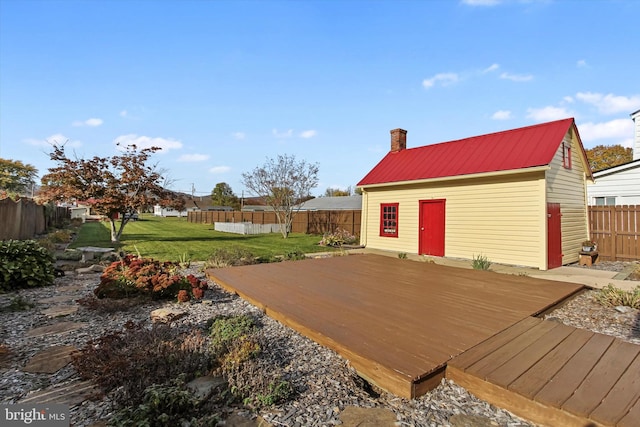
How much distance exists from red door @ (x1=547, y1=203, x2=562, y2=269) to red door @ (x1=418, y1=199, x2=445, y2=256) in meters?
2.78

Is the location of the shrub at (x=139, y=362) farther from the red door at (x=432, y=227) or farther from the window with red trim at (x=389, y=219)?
the window with red trim at (x=389, y=219)

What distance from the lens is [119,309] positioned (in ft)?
13.5

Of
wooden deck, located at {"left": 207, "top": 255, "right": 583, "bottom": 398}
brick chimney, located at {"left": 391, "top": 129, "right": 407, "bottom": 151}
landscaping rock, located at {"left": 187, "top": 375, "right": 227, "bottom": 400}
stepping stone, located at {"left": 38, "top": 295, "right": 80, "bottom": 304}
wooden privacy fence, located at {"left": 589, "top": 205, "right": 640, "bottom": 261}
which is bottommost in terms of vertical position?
stepping stone, located at {"left": 38, "top": 295, "right": 80, "bottom": 304}

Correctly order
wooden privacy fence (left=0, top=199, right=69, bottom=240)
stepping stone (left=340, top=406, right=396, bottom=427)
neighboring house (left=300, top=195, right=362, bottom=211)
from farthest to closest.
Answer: neighboring house (left=300, top=195, right=362, bottom=211) → wooden privacy fence (left=0, top=199, right=69, bottom=240) → stepping stone (left=340, top=406, right=396, bottom=427)

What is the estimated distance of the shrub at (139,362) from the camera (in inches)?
84.4

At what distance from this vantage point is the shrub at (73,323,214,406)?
214 centimetres

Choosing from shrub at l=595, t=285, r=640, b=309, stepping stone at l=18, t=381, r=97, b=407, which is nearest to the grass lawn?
stepping stone at l=18, t=381, r=97, b=407

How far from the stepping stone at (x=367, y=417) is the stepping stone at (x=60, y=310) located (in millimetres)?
4054

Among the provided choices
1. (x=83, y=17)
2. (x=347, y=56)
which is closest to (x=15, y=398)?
(x=83, y=17)

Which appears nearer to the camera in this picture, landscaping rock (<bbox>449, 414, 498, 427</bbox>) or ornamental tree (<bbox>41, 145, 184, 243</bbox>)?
landscaping rock (<bbox>449, 414, 498, 427</bbox>)

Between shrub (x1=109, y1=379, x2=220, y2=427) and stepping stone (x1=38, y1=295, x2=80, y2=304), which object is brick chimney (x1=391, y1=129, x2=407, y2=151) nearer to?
stepping stone (x1=38, y1=295, x2=80, y2=304)

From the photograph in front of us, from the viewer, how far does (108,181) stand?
1227 cm

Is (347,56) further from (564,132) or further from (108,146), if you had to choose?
(108,146)

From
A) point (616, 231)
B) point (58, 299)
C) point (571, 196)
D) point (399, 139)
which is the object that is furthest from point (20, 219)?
point (616, 231)
